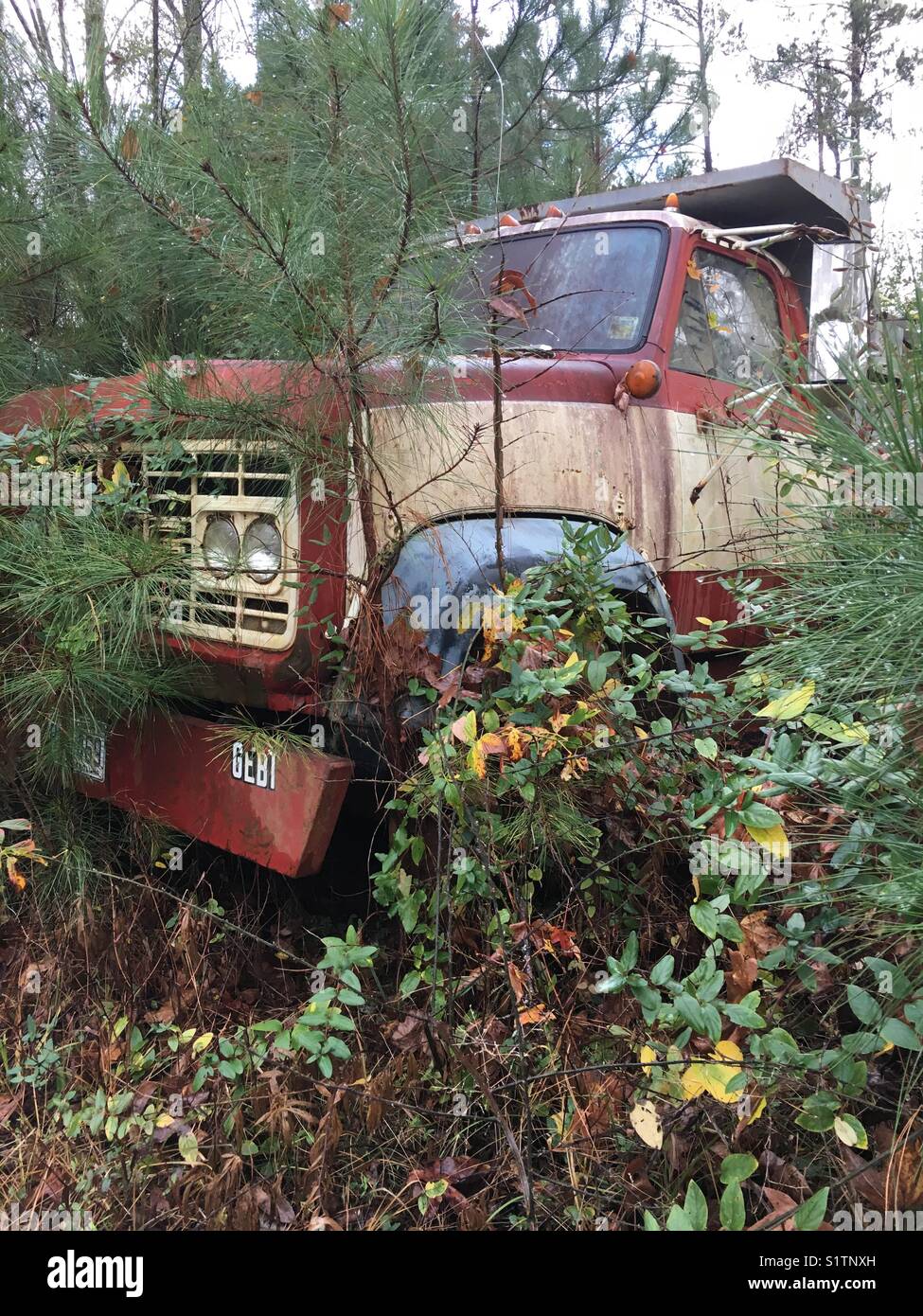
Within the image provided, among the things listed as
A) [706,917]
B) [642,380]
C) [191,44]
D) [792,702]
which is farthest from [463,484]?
[191,44]

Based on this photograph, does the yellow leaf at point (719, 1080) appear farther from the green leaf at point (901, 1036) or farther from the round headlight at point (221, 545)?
the round headlight at point (221, 545)

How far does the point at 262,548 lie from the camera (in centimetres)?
238

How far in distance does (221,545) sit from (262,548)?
148 mm

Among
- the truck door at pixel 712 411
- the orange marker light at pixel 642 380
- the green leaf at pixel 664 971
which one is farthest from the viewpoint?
the truck door at pixel 712 411

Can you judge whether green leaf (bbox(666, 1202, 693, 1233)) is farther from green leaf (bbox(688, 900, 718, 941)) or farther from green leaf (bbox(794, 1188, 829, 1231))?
green leaf (bbox(688, 900, 718, 941))

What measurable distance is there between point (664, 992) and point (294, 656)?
1.10 meters

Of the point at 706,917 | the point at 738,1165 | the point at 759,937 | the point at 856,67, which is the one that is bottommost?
the point at 738,1165

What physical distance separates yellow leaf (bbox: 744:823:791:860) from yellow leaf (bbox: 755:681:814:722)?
0.67 feet

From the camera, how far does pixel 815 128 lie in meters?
13.0

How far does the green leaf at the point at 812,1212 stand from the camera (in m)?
1.58

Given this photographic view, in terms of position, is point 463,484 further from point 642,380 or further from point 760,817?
point 760,817

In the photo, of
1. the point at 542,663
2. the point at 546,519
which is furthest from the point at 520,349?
the point at 542,663

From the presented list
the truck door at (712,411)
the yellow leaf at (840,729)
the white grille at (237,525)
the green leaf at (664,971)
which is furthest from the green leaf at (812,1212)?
the truck door at (712,411)

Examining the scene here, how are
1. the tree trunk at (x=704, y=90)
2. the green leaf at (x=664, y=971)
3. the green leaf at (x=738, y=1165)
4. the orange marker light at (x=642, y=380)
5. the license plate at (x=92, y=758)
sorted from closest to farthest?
the green leaf at (x=738, y=1165), the green leaf at (x=664, y=971), the license plate at (x=92, y=758), the orange marker light at (x=642, y=380), the tree trunk at (x=704, y=90)
